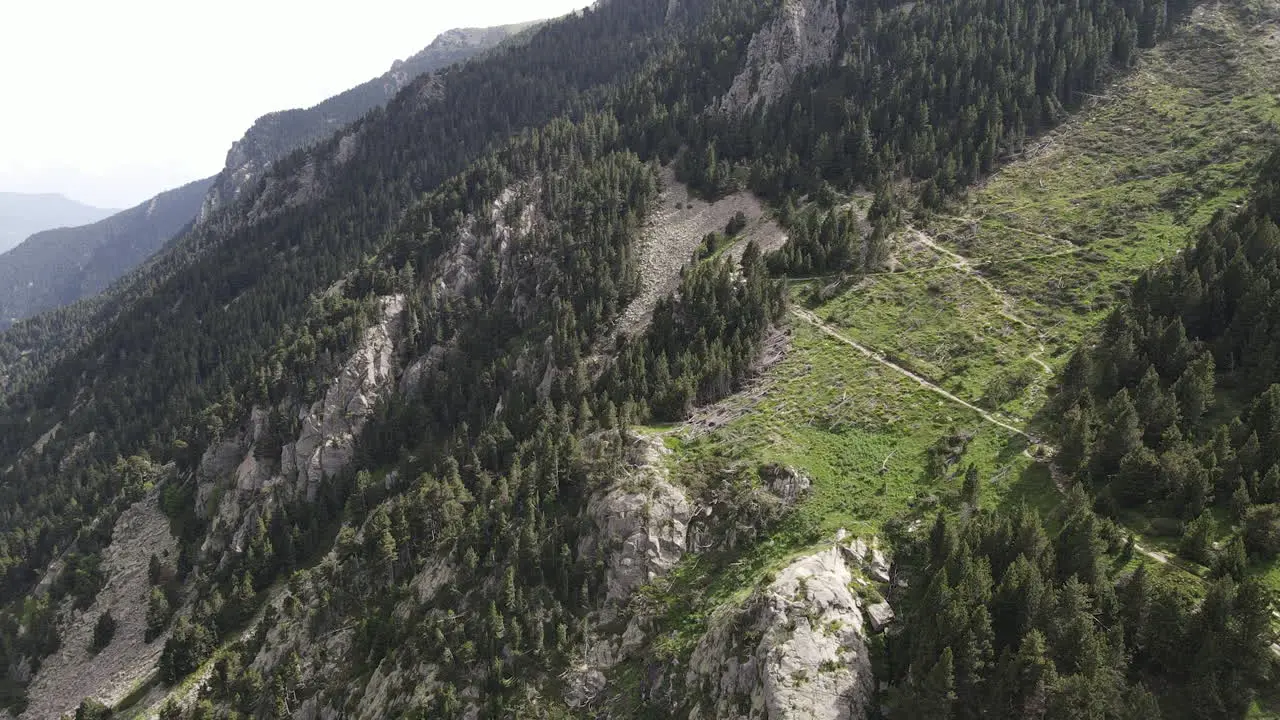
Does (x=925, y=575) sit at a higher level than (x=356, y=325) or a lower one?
lower

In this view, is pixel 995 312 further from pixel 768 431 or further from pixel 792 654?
pixel 792 654

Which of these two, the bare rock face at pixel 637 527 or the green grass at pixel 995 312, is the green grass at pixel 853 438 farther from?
the bare rock face at pixel 637 527

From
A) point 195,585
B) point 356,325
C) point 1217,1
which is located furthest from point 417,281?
point 1217,1

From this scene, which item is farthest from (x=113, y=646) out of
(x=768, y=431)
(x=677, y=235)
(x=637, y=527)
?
(x=677, y=235)

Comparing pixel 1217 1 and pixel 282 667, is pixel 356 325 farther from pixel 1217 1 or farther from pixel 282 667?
pixel 1217 1

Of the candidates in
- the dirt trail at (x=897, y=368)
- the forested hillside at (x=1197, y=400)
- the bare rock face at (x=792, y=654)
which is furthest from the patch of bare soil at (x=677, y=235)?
the bare rock face at (x=792, y=654)

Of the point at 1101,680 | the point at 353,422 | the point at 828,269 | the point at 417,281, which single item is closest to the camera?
the point at 1101,680
